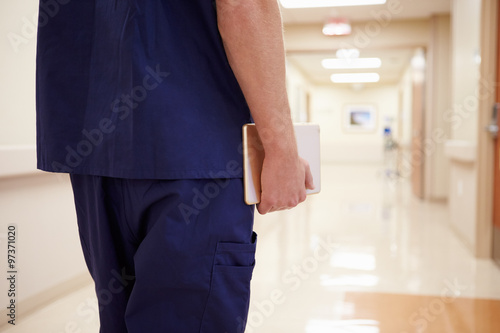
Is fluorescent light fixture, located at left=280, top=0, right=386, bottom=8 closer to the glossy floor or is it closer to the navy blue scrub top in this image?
the glossy floor

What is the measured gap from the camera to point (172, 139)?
0.76m

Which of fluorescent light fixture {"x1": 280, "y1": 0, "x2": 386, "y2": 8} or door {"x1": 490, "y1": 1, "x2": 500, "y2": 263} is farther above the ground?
fluorescent light fixture {"x1": 280, "y1": 0, "x2": 386, "y2": 8}

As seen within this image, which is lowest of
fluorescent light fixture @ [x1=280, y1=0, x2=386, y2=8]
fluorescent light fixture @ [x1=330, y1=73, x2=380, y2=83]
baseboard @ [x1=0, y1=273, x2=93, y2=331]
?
baseboard @ [x1=0, y1=273, x2=93, y2=331]

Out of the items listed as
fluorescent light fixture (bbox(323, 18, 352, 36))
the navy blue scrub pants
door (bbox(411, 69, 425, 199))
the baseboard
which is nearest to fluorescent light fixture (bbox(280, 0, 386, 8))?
fluorescent light fixture (bbox(323, 18, 352, 36))

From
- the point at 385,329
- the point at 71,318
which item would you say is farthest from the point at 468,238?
the point at 71,318

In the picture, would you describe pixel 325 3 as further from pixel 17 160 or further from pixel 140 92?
pixel 140 92

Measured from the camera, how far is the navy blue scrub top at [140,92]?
76 cm

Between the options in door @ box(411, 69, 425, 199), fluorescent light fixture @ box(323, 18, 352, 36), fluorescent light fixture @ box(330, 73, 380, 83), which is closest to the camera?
fluorescent light fixture @ box(323, 18, 352, 36)

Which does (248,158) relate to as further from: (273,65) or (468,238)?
(468,238)

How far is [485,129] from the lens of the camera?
350 centimetres

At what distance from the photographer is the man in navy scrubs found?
755mm

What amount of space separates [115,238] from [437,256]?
3.30 m

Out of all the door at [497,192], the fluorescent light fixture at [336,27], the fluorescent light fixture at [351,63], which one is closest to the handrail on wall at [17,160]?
the door at [497,192]

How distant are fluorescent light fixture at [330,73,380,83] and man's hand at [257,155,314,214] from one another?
13357 mm
